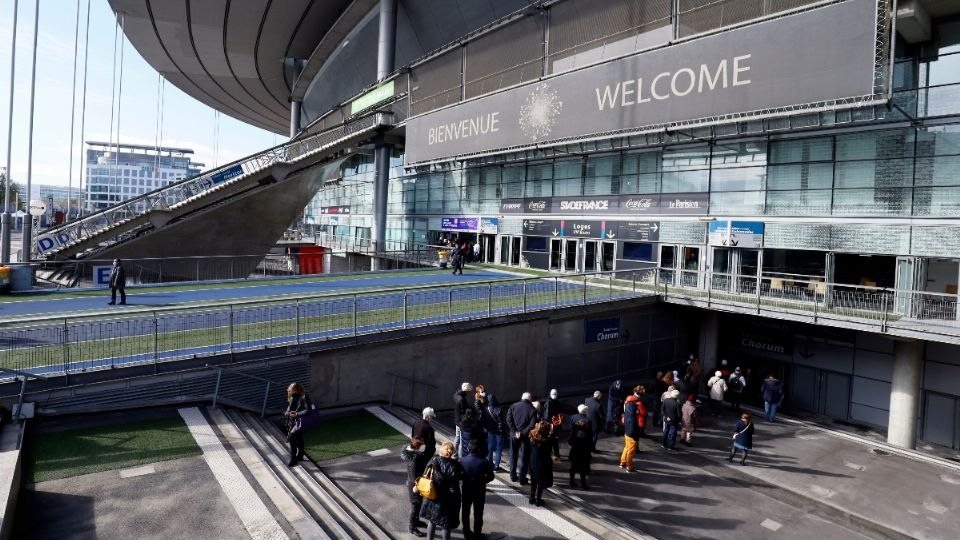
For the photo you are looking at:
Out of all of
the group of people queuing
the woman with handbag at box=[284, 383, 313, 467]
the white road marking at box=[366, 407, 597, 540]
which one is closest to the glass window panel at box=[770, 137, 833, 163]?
the group of people queuing

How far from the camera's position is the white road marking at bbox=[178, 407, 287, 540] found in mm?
6539

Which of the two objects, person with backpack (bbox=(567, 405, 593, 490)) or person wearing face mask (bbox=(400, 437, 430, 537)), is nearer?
person wearing face mask (bbox=(400, 437, 430, 537))

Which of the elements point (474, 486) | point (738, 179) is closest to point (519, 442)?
point (474, 486)

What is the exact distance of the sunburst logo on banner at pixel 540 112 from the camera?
24.6 metres

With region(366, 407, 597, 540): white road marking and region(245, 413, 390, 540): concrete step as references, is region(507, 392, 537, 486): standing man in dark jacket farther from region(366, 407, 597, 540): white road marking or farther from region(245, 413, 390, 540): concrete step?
region(245, 413, 390, 540): concrete step

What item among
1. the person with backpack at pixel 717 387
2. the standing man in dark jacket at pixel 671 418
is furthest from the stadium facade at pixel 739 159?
the standing man in dark jacket at pixel 671 418

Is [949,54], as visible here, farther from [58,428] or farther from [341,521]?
[58,428]

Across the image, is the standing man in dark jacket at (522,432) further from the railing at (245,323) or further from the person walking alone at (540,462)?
the railing at (245,323)

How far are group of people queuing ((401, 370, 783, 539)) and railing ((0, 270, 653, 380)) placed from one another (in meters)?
3.23

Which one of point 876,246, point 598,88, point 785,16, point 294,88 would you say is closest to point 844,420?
point 876,246

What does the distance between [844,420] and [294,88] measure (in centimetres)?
6608

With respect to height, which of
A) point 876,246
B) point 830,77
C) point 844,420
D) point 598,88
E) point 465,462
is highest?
point 598,88

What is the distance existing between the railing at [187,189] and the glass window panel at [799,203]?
23289mm

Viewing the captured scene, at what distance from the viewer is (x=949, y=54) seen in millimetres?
16016
